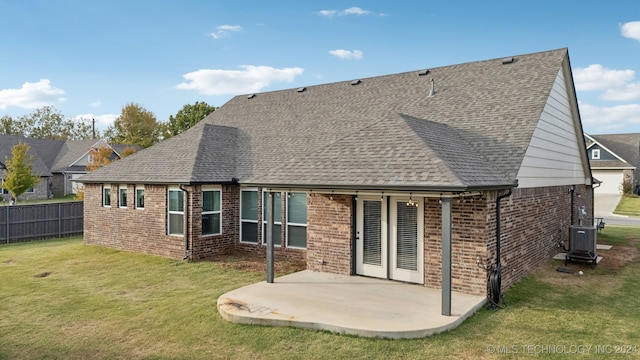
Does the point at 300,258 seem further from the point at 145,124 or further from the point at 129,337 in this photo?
the point at 145,124

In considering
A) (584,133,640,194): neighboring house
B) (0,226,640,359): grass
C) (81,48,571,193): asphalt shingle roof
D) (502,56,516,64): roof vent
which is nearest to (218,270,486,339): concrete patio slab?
(0,226,640,359): grass

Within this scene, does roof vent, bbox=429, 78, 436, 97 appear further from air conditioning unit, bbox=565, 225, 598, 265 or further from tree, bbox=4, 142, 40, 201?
tree, bbox=4, 142, 40, 201

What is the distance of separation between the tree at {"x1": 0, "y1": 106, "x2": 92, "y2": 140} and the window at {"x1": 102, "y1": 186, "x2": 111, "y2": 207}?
63.2m

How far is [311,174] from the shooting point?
8.61 meters

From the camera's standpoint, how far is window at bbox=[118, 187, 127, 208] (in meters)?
13.7

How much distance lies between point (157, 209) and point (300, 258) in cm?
488

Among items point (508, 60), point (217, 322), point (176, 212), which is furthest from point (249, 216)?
point (508, 60)

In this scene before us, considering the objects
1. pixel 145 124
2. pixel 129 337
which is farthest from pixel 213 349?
pixel 145 124

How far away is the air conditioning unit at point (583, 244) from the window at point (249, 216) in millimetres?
9232

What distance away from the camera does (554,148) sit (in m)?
11.5

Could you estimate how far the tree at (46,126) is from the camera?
63406mm

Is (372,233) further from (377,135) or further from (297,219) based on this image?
(297,219)

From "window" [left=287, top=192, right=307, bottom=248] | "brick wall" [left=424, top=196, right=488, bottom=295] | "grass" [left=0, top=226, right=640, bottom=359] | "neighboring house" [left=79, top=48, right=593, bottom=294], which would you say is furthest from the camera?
"window" [left=287, top=192, right=307, bottom=248]

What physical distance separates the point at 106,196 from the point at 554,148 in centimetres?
1481
